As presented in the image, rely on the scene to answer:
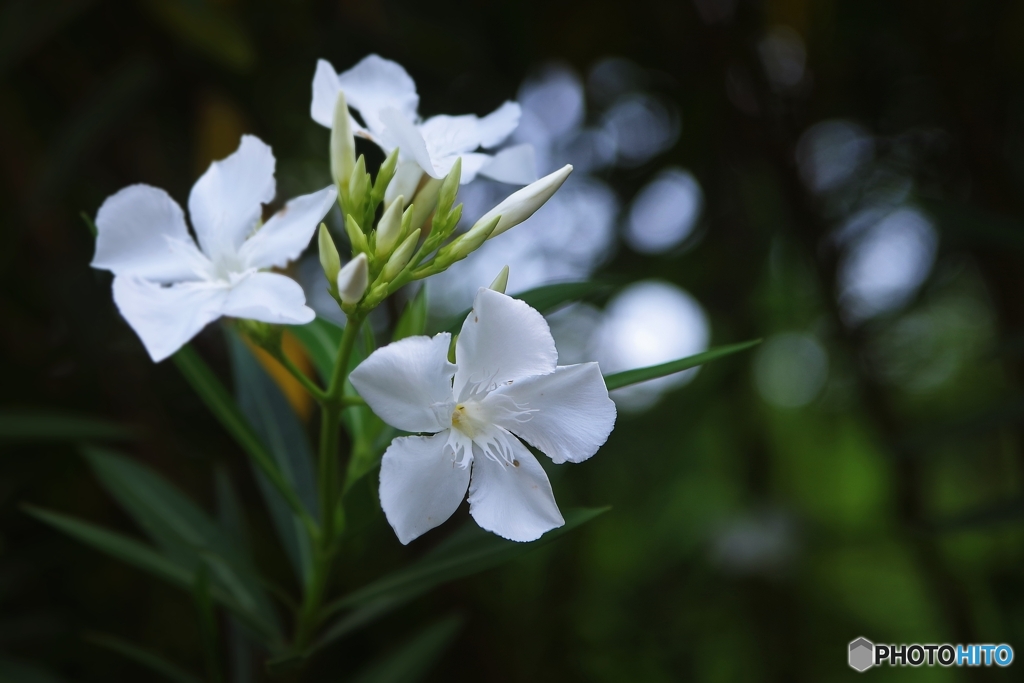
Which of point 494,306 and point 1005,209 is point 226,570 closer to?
point 494,306

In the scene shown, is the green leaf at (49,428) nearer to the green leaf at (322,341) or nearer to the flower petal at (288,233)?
the green leaf at (322,341)

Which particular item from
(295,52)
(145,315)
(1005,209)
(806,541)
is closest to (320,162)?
(295,52)

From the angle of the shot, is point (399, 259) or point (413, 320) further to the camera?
point (413, 320)

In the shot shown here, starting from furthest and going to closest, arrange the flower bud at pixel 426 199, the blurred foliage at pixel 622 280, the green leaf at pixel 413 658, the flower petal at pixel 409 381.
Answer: the blurred foliage at pixel 622 280
the green leaf at pixel 413 658
the flower bud at pixel 426 199
the flower petal at pixel 409 381

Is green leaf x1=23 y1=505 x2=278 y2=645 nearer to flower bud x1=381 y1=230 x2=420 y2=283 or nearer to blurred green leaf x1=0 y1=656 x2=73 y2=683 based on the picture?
blurred green leaf x1=0 y1=656 x2=73 y2=683

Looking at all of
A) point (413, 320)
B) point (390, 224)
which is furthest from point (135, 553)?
point (390, 224)

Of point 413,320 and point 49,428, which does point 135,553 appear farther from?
point 413,320

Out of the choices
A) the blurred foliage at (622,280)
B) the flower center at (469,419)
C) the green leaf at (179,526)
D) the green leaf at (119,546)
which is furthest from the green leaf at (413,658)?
the flower center at (469,419)
